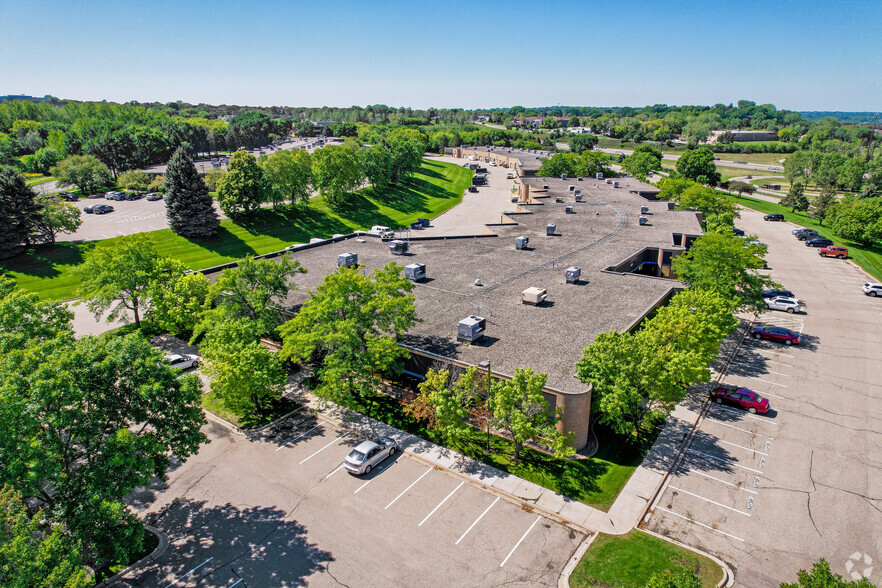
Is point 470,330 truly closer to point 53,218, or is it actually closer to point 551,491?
point 551,491

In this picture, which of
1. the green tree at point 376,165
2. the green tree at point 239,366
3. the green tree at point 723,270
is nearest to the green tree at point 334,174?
the green tree at point 376,165

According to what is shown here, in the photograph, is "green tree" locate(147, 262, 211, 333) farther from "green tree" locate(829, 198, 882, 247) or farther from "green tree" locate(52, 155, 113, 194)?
"green tree" locate(829, 198, 882, 247)

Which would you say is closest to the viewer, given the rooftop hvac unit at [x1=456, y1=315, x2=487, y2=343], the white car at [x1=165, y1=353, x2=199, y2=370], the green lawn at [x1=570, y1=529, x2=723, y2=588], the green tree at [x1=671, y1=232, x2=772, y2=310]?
the green lawn at [x1=570, y1=529, x2=723, y2=588]

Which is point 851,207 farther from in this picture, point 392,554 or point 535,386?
point 392,554

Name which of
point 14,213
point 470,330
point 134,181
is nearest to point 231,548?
point 470,330

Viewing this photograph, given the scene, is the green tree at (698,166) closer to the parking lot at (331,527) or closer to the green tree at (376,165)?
the green tree at (376,165)

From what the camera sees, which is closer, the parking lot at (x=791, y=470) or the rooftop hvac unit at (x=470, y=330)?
the parking lot at (x=791, y=470)

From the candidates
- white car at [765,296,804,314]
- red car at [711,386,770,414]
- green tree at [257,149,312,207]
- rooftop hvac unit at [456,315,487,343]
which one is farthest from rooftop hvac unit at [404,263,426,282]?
green tree at [257,149,312,207]
